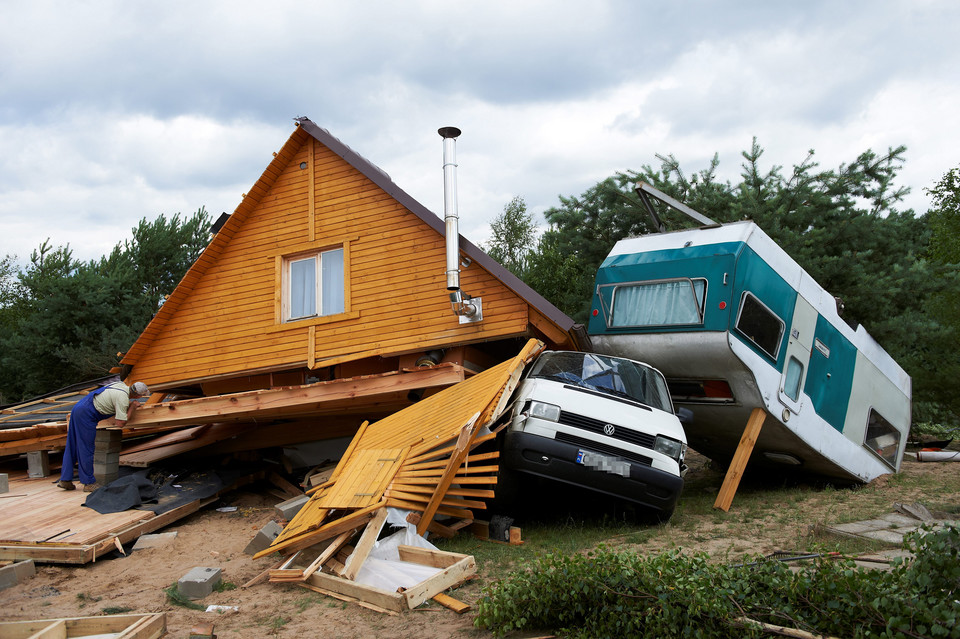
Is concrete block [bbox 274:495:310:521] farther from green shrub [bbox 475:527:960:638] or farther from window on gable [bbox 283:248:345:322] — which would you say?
green shrub [bbox 475:527:960:638]

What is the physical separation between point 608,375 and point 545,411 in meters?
1.49

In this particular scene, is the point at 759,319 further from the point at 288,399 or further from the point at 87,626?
the point at 87,626

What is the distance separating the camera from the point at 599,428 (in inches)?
303

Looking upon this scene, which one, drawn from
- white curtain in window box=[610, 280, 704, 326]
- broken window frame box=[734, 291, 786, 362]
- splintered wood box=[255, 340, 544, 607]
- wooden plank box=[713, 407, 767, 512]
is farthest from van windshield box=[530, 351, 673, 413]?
wooden plank box=[713, 407, 767, 512]

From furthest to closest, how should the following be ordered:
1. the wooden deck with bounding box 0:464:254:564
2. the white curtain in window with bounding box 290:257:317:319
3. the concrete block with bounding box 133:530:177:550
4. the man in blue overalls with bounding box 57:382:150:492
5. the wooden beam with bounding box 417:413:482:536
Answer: the white curtain in window with bounding box 290:257:317:319 < the man in blue overalls with bounding box 57:382:150:492 < the concrete block with bounding box 133:530:177:550 < the wooden deck with bounding box 0:464:254:564 < the wooden beam with bounding box 417:413:482:536

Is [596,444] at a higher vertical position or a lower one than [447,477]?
higher

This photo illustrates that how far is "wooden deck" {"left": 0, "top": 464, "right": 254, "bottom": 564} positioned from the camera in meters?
7.80

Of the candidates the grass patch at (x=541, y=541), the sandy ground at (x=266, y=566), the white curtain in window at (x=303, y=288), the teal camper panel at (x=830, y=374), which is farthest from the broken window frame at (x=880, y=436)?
the white curtain in window at (x=303, y=288)

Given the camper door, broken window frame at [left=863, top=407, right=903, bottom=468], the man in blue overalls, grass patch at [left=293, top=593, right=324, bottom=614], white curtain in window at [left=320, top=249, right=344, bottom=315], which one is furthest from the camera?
white curtain in window at [left=320, top=249, right=344, bottom=315]

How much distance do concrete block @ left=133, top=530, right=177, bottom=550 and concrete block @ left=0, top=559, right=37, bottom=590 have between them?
1.25m

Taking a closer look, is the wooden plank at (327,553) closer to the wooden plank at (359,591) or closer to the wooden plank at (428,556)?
the wooden plank at (359,591)

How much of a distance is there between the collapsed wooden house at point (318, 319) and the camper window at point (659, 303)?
0.77 metres

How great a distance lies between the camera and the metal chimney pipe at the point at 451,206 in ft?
36.7

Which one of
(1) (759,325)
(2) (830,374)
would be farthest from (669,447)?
(2) (830,374)
